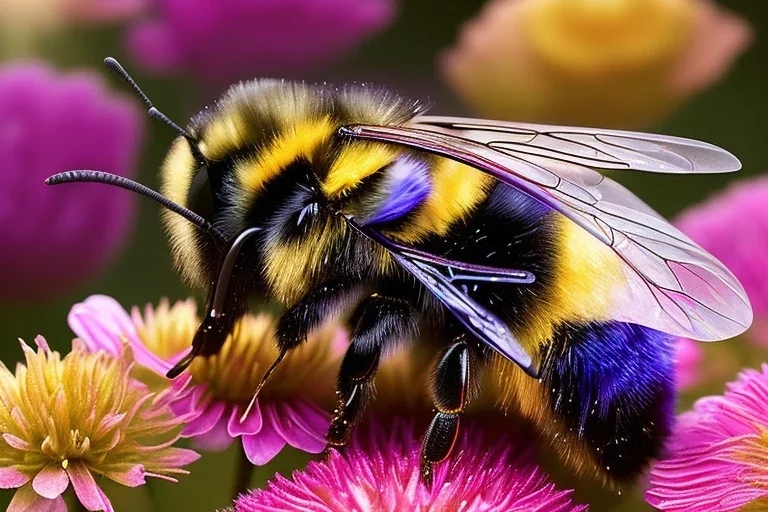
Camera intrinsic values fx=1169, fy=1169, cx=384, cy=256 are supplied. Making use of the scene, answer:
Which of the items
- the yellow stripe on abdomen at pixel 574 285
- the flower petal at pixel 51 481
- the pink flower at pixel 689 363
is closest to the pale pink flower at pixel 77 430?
the flower petal at pixel 51 481

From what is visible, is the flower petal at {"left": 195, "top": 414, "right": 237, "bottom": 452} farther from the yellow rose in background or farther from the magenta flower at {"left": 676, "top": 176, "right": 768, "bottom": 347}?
the yellow rose in background

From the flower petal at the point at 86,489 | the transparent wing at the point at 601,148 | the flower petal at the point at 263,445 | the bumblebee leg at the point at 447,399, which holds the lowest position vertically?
the flower petal at the point at 263,445

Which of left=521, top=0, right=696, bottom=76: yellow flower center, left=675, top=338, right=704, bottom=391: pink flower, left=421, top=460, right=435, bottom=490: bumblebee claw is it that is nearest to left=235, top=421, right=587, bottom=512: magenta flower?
left=421, top=460, right=435, bottom=490: bumblebee claw

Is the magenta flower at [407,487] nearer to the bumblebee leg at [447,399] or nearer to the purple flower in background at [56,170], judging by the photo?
the bumblebee leg at [447,399]

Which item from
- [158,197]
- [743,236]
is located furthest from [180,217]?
[743,236]

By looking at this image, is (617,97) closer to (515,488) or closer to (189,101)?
(189,101)

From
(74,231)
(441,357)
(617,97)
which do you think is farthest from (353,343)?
(617,97)
